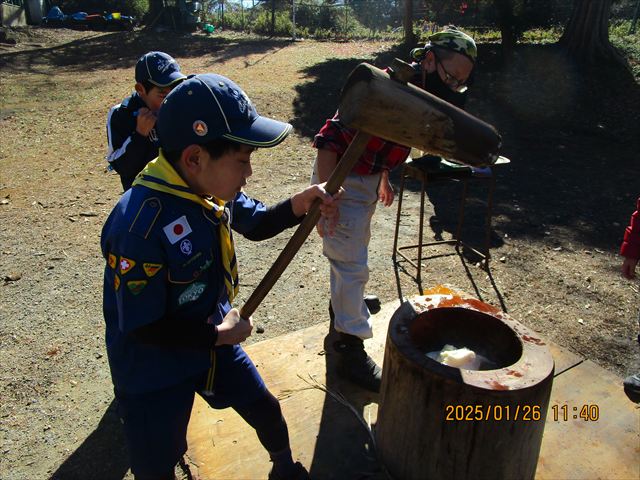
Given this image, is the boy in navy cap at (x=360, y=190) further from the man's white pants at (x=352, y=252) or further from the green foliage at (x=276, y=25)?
the green foliage at (x=276, y=25)

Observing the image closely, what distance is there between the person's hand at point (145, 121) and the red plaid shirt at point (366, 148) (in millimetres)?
858

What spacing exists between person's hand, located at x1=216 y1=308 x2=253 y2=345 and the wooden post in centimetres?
64

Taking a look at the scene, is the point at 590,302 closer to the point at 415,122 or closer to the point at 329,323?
the point at 329,323

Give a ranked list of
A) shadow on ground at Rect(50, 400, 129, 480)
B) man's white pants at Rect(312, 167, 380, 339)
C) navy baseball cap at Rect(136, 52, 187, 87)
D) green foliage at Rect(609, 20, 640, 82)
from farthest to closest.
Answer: green foliage at Rect(609, 20, 640, 82) → man's white pants at Rect(312, 167, 380, 339) → navy baseball cap at Rect(136, 52, 187, 87) → shadow on ground at Rect(50, 400, 129, 480)

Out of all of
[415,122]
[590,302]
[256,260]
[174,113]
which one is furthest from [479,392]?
[256,260]

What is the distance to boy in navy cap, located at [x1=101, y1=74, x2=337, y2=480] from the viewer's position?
5.37ft

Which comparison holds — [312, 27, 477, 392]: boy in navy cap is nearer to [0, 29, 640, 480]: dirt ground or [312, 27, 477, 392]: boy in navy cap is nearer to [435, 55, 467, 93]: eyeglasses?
[435, 55, 467, 93]: eyeglasses

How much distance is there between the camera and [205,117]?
1.63m

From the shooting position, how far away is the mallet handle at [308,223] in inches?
75.2

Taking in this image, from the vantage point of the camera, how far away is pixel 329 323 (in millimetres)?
3619

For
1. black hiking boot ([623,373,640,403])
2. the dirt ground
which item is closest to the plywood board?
black hiking boot ([623,373,640,403])

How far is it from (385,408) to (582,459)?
109 centimetres

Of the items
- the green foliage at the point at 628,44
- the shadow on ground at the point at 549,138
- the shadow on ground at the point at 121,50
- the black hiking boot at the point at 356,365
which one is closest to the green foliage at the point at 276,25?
the shadow on ground at the point at 121,50

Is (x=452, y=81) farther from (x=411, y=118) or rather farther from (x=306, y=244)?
(x=306, y=244)
